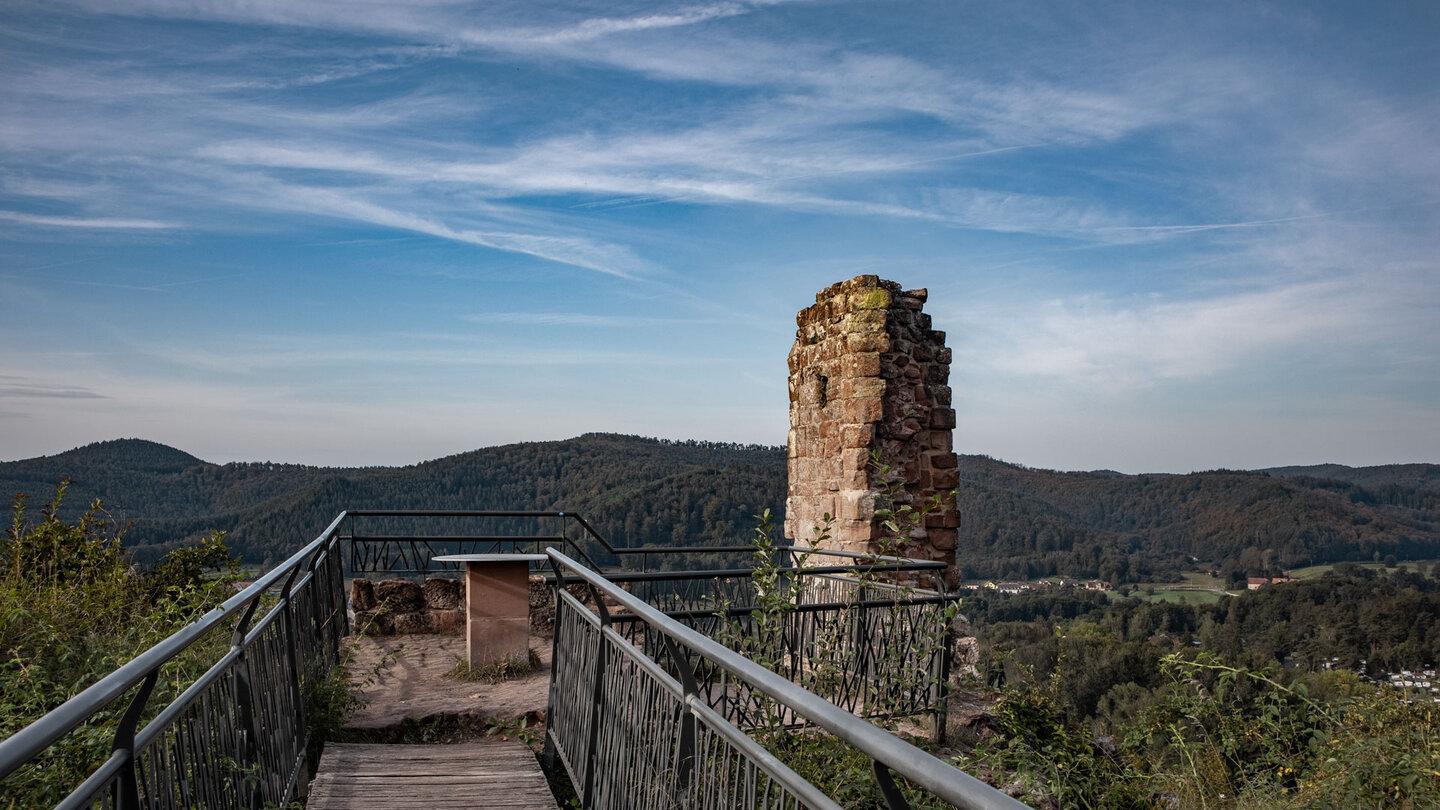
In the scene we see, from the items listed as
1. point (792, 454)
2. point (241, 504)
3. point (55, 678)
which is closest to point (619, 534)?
point (792, 454)

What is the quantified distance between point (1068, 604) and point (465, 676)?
33347 millimetres

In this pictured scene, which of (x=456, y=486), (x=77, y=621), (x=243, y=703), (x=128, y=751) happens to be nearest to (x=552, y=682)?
(x=243, y=703)

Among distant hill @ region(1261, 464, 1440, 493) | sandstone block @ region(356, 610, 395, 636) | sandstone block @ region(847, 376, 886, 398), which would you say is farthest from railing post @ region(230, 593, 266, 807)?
distant hill @ region(1261, 464, 1440, 493)

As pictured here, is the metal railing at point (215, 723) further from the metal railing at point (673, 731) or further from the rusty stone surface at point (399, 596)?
A: the rusty stone surface at point (399, 596)

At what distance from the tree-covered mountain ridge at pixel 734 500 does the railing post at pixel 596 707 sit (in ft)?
23.8

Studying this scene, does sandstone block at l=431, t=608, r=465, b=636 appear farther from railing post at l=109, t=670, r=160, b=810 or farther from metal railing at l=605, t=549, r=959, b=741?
railing post at l=109, t=670, r=160, b=810

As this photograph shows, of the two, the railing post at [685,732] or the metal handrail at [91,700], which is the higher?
the metal handrail at [91,700]

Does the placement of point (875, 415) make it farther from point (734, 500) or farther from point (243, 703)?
point (734, 500)

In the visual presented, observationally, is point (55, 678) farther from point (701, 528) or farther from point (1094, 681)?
point (1094, 681)

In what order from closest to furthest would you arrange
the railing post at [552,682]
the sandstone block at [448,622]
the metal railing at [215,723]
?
the metal railing at [215,723] < the railing post at [552,682] < the sandstone block at [448,622]

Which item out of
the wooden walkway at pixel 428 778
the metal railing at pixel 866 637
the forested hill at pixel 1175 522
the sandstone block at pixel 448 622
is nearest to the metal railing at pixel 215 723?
the wooden walkway at pixel 428 778

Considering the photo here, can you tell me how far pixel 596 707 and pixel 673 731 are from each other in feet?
2.87

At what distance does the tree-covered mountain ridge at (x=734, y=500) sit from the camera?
2309 cm

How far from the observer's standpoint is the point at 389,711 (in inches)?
236
